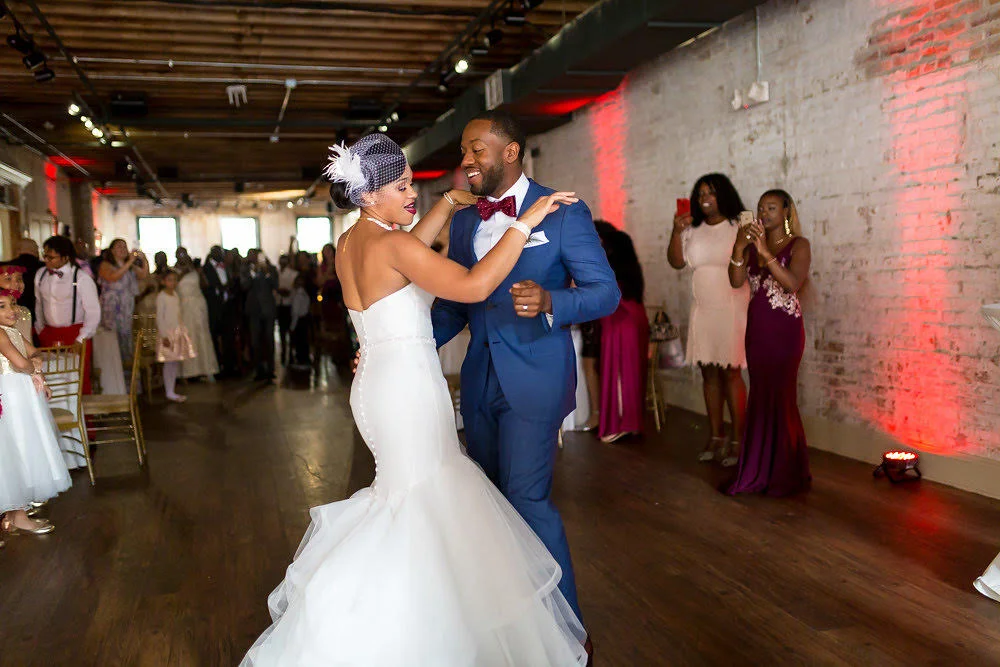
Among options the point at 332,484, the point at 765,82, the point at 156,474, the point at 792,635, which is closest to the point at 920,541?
the point at 792,635

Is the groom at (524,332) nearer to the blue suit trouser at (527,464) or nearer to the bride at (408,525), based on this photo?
the blue suit trouser at (527,464)

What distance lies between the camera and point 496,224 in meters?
2.82

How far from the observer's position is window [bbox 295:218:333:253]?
27.0 meters

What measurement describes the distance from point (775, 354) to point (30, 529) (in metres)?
4.17

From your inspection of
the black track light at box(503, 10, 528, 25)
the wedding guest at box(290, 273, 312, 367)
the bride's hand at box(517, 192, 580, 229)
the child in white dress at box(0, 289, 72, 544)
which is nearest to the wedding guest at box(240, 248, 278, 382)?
the wedding guest at box(290, 273, 312, 367)

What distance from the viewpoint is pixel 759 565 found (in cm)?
371

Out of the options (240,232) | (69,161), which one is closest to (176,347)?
(69,161)

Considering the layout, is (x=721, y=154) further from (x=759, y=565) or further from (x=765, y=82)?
(x=759, y=565)

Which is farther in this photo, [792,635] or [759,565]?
[759,565]

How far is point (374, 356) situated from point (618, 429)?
4.00 m

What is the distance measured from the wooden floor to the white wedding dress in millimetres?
536

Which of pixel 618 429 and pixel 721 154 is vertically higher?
pixel 721 154

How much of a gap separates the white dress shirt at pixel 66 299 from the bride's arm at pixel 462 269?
15.7 feet

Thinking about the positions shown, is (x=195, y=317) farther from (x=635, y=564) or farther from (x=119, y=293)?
(x=635, y=564)
